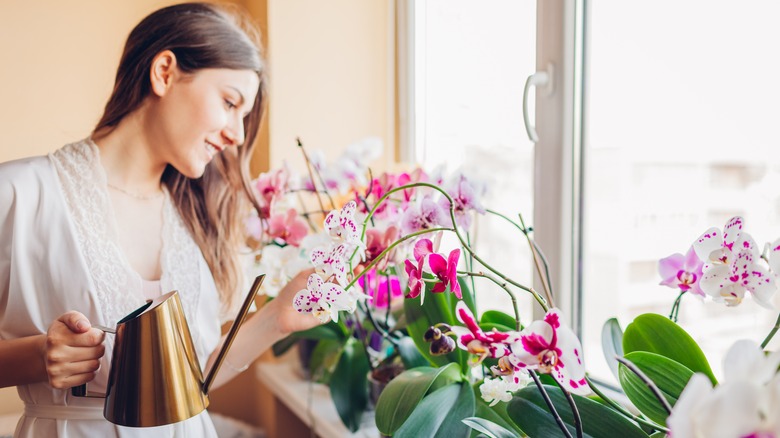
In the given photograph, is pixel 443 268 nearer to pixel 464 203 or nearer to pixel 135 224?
pixel 464 203

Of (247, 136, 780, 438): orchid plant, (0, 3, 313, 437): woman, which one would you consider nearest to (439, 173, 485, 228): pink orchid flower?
(247, 136, 780, 438): orchid plant

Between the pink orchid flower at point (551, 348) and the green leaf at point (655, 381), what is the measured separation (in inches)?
5.7

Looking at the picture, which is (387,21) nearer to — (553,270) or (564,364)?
(553,270)

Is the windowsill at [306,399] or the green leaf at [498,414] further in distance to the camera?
the windowsill at [306,399]

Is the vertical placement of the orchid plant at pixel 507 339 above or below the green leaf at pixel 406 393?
above

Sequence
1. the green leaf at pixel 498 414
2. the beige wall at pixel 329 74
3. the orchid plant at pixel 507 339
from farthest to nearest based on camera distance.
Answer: the beige wall at pixel 329 74
the green leaf at pixel 498 414
the orchid plant at pixel 507 339

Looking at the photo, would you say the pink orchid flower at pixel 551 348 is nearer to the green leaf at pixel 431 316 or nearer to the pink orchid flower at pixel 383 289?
the green leaf at pixel 431 316

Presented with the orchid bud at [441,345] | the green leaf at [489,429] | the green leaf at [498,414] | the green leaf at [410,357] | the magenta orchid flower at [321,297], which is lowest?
the green leaf at [410,357]

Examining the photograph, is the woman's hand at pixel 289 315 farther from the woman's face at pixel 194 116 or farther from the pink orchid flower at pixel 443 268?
the pink orchid flower at pixel 443 268

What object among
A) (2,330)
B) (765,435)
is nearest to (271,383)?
(2,330)

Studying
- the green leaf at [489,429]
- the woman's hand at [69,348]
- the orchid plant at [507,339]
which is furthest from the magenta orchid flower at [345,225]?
the woman's hand at [69,348]

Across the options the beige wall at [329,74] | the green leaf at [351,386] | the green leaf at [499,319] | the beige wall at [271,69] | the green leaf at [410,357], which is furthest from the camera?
the beige wall at [329,74]

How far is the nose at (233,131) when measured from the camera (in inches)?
38.7

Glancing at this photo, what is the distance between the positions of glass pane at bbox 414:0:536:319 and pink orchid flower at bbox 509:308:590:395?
0.79 meters
